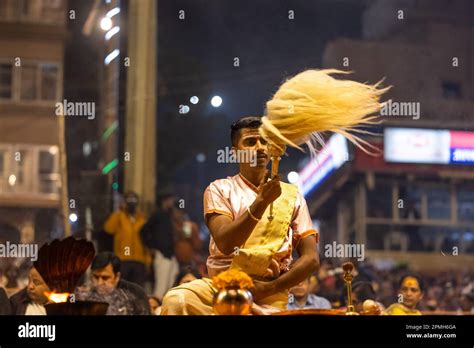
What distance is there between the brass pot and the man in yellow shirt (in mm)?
6129

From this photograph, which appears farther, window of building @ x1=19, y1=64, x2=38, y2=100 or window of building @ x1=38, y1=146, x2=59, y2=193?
window of building @ x1=19, y1=64, x2=38, y2=100

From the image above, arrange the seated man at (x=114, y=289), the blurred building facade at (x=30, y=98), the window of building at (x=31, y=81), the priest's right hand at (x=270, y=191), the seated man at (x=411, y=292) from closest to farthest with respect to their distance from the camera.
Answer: the priest's right hand at (x=270, y=191) < the seated man at (x=114, y=289) < the seated man at (x=411, y=292) < the blurred building facade at (x=30, y=98) < the window of building at (x=31, y=81)

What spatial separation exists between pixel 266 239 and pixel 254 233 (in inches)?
2.7

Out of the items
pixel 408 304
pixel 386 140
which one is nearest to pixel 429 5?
pixel 386 140

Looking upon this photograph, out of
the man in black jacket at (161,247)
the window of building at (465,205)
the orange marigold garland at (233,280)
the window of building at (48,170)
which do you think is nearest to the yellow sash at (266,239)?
the orange marigold garland at (233,280)

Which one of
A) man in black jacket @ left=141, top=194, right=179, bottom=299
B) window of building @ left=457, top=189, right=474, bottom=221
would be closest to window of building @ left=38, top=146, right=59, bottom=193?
man in black jacket @ left=141, top=194, right=179, bottom=299

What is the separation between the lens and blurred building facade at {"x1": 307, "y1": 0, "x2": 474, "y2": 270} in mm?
15875

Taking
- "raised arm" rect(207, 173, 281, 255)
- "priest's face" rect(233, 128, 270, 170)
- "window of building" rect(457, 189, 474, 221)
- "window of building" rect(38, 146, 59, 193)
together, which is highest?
"window of building" rect(38, 146, 59, 193)

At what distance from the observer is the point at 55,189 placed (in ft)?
52.5

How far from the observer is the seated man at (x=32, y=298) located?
7.69 m

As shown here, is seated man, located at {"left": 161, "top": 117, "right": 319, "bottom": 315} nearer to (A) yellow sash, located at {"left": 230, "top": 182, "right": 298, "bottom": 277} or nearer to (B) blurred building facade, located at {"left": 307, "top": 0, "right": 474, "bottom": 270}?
(A) yellow sash, located at {"left": 230, "top": 182, "right": 298, "bottom": 277}

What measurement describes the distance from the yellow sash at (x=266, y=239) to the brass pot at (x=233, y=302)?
495 millimetres

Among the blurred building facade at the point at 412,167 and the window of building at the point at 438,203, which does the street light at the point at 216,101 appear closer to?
the blurred building facade at the point at 412,167
